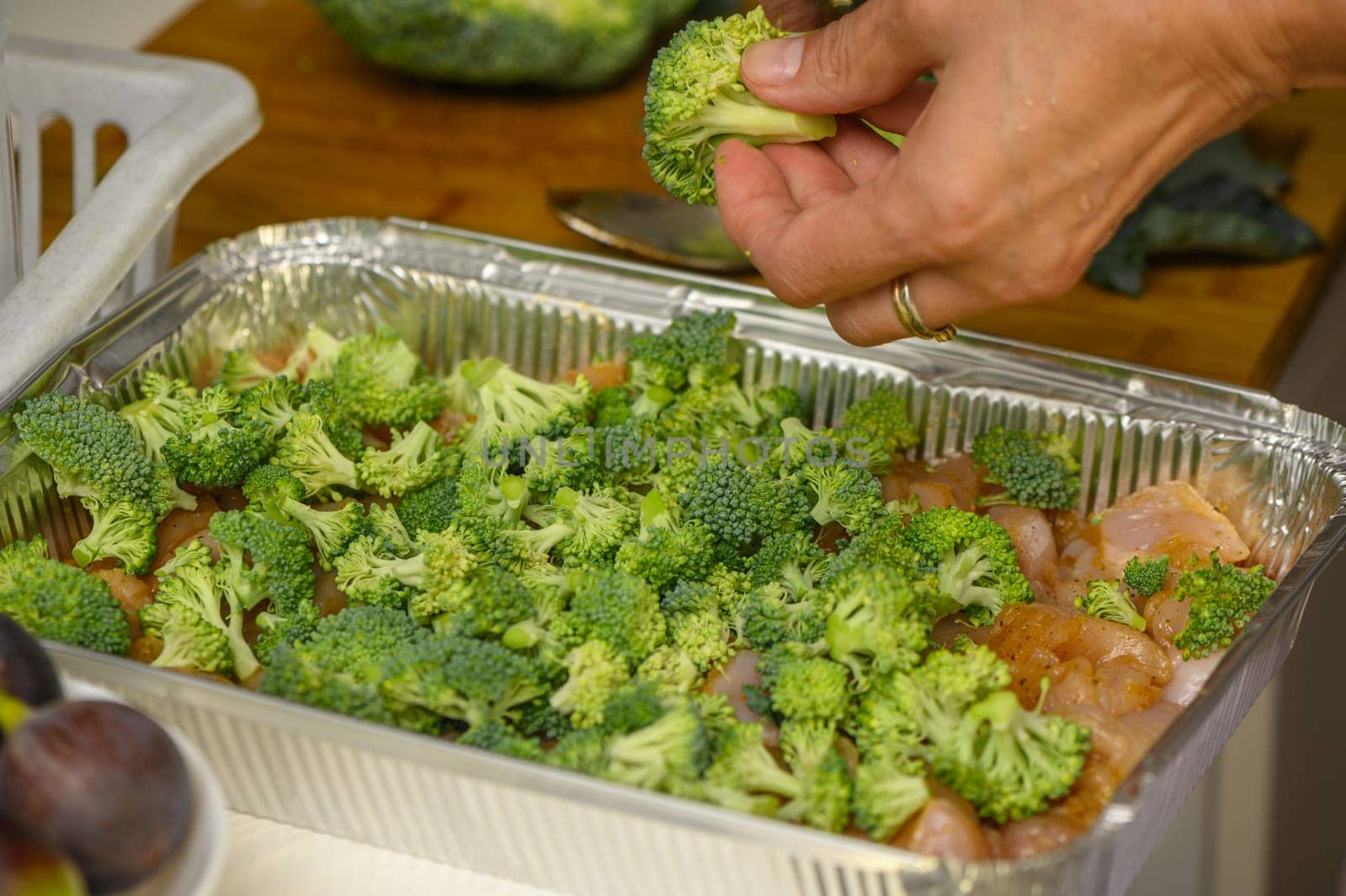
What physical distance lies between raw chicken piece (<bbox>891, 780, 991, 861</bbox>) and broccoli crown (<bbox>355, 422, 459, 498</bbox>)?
0.84m

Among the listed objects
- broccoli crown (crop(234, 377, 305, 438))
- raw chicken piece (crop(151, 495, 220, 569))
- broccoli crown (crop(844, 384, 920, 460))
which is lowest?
raw chicken piece (crop(151, 495, 220, 569))

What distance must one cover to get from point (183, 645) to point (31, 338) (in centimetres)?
53

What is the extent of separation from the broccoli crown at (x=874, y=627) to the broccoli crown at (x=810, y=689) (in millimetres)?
25

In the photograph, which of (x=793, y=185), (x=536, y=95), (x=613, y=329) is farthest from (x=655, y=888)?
(x=536, y=95)

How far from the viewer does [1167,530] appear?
1806mm

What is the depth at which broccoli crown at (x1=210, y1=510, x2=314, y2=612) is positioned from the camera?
5.37 ft

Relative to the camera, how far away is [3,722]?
1.07 m

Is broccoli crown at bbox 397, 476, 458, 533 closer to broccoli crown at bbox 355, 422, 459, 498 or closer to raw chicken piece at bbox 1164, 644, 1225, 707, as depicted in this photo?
broccoli crown at bbox 355, 422, 459, 498

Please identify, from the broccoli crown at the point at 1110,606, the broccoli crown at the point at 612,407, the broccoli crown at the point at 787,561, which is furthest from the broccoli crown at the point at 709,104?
the broccoli crown at the point at 1110,606

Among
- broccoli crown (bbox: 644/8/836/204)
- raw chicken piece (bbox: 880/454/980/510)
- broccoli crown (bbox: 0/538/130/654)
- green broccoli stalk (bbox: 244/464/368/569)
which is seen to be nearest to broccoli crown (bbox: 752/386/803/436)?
raw chicken piece (bbox: 880/454/980/510)

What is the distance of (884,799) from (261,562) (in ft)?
2.73

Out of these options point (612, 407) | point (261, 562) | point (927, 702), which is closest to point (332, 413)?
point (261, 562)

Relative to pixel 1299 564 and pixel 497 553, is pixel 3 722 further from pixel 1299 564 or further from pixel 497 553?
pixel 1299 564

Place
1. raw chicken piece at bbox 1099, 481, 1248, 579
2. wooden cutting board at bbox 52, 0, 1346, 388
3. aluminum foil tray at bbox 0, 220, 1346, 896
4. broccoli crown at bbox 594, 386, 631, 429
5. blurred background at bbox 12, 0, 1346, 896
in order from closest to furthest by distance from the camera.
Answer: aluminum foil tray at bbox 0, 220, 1346, 896 → raw chicken piece at bbox 1099, 481, 1248, 579 → broccoli crown at bbox 594, 386, 631, 429 → blurred background at bbox 12, 0, 1346, 896 → wooden cutting board at bbox 52, 0, 1346, 388
